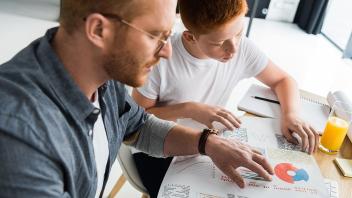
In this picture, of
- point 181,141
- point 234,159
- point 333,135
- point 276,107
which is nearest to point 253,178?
point 234,159

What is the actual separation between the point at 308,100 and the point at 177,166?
0.66 metres

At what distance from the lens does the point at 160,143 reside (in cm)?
97

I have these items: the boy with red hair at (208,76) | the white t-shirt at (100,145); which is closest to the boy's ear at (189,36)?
the boy with red hair at (208,76)

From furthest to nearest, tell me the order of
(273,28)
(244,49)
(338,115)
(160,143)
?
(273,28) → (244,49) → (338,115) → (160,143)

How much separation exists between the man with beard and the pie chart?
0.04 m

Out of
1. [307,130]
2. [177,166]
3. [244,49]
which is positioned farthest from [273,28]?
[177,166]

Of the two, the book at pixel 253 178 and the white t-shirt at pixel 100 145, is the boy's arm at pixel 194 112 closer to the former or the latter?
the book at pixel 253 178

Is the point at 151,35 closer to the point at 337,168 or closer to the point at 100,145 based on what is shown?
the point at 100,145

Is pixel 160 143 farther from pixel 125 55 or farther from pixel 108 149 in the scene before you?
pixel 125 55

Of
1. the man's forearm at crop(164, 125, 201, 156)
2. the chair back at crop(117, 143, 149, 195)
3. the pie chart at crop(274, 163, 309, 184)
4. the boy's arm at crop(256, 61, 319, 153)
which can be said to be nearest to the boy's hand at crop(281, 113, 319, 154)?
the boy's arm at crop(256, 61, 319, 153)

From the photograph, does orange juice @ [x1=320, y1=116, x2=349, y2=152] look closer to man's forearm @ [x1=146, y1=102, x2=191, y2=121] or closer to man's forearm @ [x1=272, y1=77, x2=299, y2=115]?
man's forearm @ [x1=272, y1=77, x2=299, y2=115]

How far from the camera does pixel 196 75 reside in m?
1.24

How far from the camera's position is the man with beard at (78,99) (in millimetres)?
556

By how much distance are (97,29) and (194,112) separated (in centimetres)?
48
